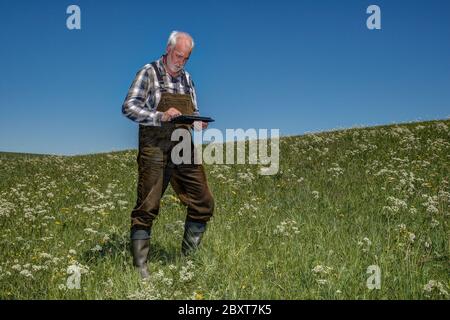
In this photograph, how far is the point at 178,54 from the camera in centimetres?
707

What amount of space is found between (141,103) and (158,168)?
928 mm

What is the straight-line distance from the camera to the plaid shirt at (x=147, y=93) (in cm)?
698

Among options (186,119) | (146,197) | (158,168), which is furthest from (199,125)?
(146,197)

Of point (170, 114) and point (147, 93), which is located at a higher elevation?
point (147, 93)

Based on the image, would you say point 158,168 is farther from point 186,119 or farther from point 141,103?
point 141,103

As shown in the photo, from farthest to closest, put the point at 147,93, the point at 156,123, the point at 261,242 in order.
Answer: the point at 261,242 → the point at 147,93 → the point at 156,123

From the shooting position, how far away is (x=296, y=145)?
22953mm

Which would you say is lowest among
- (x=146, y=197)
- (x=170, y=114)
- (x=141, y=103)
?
(x=146, y=197)

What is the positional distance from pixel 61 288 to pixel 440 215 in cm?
709

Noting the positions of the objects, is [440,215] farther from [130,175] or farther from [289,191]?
[130,175]

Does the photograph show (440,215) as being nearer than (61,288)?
No

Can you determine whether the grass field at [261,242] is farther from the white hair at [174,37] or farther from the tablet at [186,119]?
the white hair at [174,37]
